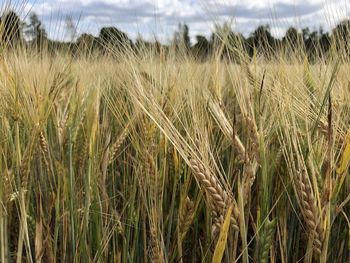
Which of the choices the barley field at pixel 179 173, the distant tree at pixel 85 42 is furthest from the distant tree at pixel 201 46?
the barley field at pixel 179 173

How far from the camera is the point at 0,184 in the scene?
0.96 m

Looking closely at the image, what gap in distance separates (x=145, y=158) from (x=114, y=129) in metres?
0.57

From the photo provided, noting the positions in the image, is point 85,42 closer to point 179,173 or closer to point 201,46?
point 179,173

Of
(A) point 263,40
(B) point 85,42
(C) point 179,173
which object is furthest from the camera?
(A) point 263,40

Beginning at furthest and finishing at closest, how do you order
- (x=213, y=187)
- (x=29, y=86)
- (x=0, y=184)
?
1. (x=29, y=86)
2. (x=0, y=184)
3. (x=213, y=187)

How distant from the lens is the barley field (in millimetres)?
860

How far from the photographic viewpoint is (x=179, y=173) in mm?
1131

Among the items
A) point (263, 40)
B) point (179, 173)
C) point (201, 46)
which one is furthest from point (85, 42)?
point (201, 46)

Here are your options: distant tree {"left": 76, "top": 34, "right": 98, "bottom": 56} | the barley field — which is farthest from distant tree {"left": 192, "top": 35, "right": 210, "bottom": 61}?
the barley field

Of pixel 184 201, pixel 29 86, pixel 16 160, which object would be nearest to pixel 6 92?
pixel 29 86

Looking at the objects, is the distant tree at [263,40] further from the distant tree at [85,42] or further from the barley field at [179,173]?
the distant tree at [85,42]

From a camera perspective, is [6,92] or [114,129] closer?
[6,92]

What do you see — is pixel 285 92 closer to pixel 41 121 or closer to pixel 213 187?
pixel 213 187

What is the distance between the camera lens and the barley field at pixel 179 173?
2.82 feet
